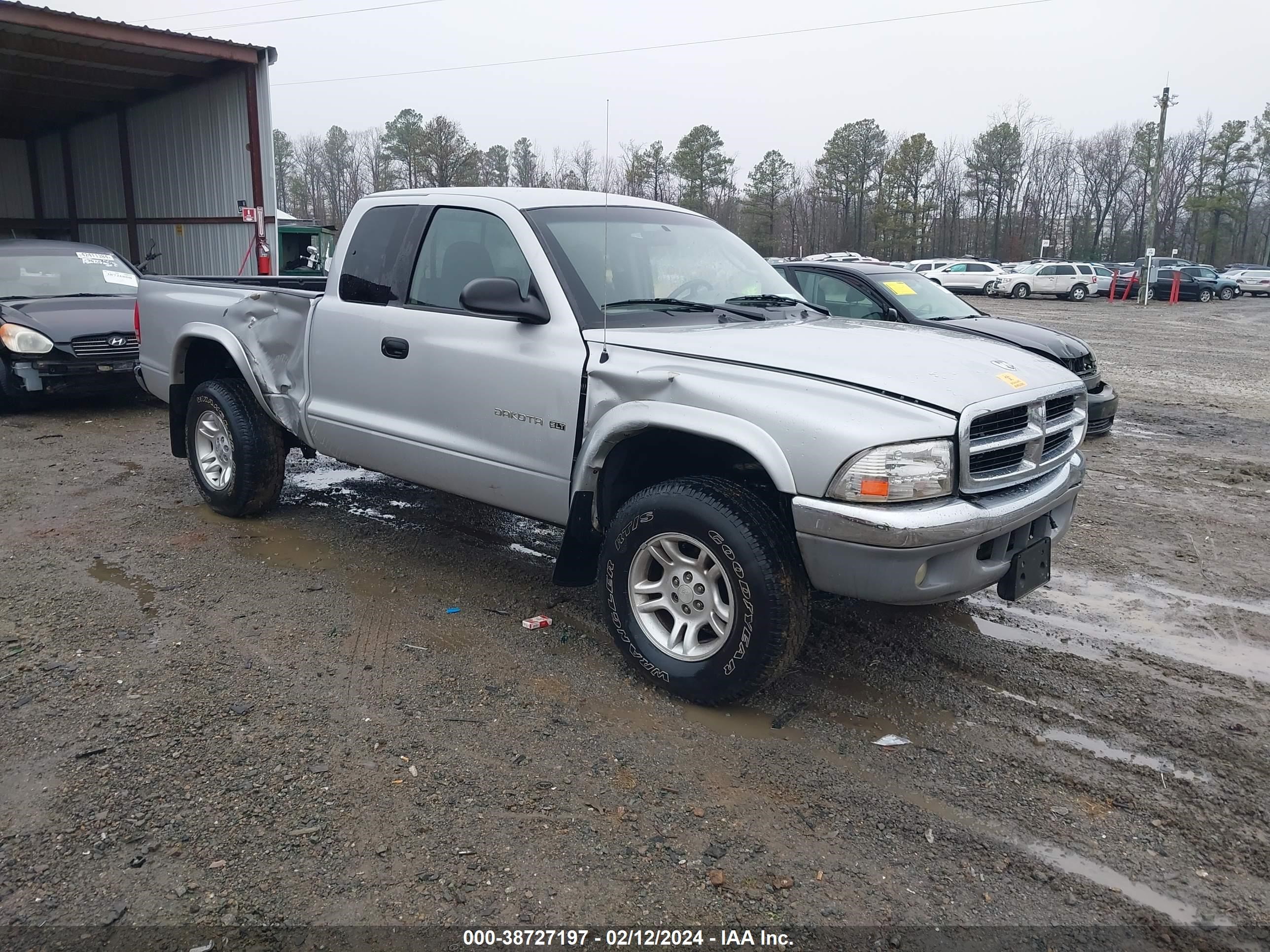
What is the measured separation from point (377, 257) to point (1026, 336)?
6144 millimetres

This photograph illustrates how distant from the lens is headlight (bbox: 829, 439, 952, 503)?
10.1 feet

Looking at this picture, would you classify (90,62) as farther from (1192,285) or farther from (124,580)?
(1192,285)

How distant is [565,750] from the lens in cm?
329

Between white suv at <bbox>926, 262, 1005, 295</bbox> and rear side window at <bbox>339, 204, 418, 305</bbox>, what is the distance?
38.3 metres

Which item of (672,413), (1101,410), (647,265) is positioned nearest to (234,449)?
(647,265)

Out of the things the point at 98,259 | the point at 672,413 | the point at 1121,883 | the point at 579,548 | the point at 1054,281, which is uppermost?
the point at 98,259

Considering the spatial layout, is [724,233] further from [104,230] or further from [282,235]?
[282,235]

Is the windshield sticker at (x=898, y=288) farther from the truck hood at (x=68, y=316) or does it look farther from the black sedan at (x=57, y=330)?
the truck hood at (x=68, y=316)

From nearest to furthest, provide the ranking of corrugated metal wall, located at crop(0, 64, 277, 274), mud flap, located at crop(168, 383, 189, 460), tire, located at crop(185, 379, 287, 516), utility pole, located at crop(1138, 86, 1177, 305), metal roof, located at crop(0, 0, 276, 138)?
tire, located at crop(185, 379, 287, 516) → mud flap, located at crop(168, 383, 189, 460) → metal roof, located at crop(0, 0, 276, 138) → corrugated metal wall, located at crop(0, 64, 277, 274) → utility pole, located at crop(1138, 86, 1177, 305)

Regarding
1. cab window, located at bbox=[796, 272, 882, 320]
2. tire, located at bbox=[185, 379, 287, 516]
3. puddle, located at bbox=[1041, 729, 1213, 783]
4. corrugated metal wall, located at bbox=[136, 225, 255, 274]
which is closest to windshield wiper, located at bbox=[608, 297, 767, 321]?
puddle, located at bbox=[1041, 729, 1213, 783]

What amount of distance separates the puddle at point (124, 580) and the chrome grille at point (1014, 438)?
376 cm

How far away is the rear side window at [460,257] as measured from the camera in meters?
4.26

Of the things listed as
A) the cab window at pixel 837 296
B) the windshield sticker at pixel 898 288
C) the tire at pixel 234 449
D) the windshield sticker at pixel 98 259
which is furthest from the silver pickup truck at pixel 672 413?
the windshield sticker at pixel 98 259

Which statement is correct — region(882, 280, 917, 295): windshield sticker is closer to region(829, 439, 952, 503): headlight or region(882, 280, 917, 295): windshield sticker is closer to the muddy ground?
the muddy ground
